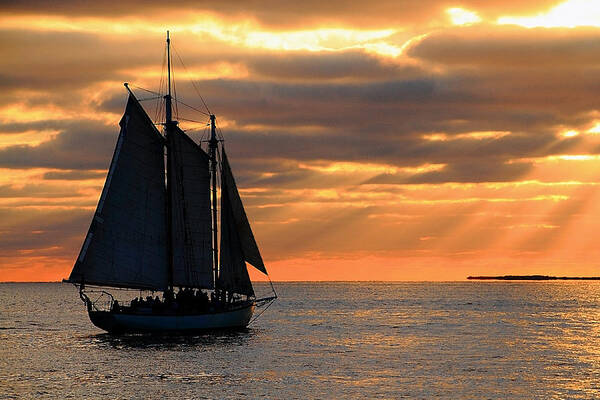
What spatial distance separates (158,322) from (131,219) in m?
10.4

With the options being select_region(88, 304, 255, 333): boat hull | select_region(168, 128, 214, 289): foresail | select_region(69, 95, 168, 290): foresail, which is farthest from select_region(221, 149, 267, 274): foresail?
select_region(69, 95, 168, 290): foresail

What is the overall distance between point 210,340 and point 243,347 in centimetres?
616

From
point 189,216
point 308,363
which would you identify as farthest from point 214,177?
point 308,363

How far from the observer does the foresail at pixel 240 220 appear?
10019cm

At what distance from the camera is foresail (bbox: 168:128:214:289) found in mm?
100688

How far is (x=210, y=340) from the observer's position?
96625mm

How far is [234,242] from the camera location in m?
102

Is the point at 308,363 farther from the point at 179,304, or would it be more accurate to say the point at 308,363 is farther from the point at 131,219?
the point at 131,219

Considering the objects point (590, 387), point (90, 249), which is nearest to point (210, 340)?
point (90, 249)

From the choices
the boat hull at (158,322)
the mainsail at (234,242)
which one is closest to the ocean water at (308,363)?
the boat hull at (158,322)

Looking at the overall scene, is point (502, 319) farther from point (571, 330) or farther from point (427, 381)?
point (427, 381)

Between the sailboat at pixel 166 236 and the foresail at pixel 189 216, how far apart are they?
0.33 feet

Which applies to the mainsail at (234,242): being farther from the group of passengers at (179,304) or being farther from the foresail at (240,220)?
the group of passengers at (179,304)

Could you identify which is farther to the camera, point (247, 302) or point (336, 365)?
point (247, 302)
